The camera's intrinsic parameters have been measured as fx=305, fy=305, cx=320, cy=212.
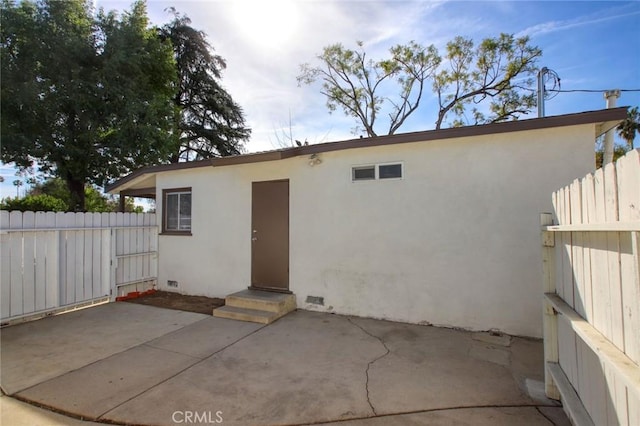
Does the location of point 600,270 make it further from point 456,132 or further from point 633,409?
point 456,132

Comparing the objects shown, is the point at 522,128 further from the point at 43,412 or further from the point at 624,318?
the point at 43,412

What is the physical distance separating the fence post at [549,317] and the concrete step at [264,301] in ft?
11.9

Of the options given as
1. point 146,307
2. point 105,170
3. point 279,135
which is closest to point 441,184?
point 146,307

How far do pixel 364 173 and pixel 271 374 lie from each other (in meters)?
3.31

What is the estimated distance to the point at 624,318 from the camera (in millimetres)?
1422

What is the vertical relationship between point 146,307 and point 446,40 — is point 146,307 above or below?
below

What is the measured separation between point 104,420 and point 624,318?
3.52 meters

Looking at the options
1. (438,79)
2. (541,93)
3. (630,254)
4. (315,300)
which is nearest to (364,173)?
(315,300)

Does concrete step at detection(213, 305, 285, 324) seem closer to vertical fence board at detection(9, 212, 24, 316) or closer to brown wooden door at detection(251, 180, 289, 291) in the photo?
brown wooden door at detection(251, 180, 289, 291)

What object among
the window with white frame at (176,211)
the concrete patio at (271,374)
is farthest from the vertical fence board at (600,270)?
the window with white frame at (176,211)

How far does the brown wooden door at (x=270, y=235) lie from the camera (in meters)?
5.77

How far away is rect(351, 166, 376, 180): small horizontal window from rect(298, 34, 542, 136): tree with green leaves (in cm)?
1352

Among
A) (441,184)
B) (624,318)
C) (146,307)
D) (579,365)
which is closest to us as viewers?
(624,318)

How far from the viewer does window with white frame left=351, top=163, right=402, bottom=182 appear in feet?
16.1
